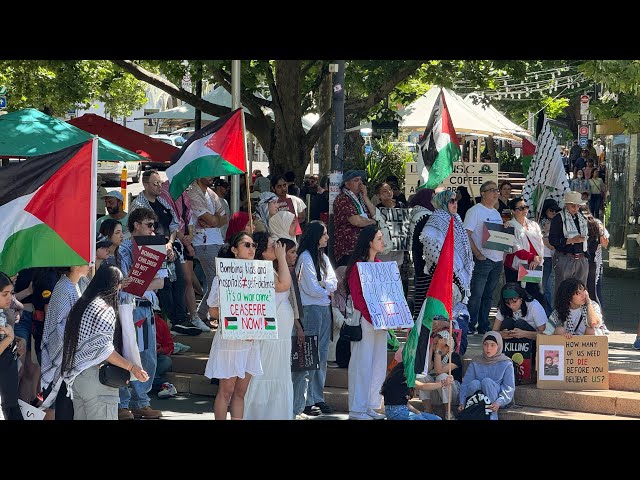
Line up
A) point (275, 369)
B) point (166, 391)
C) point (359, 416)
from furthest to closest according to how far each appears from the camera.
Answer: point (166, 391), point (359, 416), point (275, 369)

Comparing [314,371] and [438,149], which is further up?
[438,149]

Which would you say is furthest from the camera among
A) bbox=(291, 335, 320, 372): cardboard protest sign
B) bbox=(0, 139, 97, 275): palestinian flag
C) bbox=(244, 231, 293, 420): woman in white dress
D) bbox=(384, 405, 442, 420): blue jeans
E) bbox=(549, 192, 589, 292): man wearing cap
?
bbox=(549, 192, 589, 292): man wearing cap

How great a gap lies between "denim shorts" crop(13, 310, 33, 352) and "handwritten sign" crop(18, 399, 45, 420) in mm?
1409

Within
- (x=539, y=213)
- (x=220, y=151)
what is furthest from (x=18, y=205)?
(x=539, y=213)

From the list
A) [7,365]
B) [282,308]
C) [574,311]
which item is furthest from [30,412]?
[574,311]

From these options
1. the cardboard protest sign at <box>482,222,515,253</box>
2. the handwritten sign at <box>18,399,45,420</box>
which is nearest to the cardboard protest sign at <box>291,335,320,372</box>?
the handwritten sign at <box>18,399,45,420</box>

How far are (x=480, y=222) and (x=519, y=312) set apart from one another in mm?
2042

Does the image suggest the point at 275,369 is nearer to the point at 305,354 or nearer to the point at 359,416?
the point at 305,354

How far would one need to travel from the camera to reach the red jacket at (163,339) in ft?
35.9

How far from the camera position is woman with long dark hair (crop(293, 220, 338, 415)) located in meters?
10.2

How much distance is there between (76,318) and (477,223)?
5.71 m

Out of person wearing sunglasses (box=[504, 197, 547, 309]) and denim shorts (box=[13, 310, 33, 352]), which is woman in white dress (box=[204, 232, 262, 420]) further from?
person wearing sunglasses (box=[504, 197, 547, 309])

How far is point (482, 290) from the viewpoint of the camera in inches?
501
